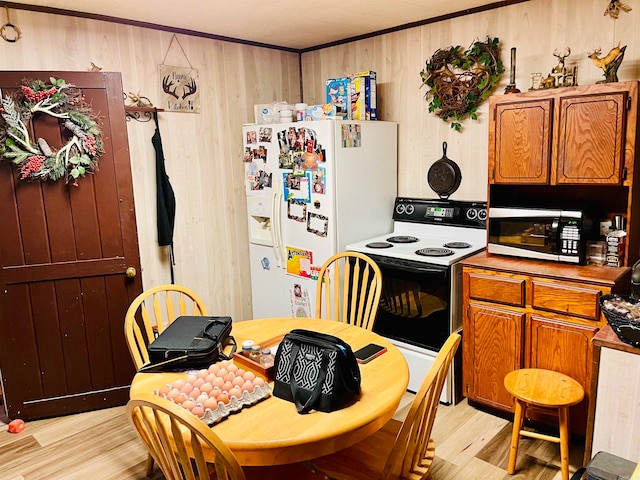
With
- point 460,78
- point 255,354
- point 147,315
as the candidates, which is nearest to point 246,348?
point 255,354

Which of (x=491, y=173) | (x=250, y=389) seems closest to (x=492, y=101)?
(x=491, y=173)

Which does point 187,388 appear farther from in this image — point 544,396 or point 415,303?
point 415,303

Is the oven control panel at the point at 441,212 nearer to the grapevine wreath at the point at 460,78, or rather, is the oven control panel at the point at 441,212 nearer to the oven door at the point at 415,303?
the grapevine wreath at the point at 460,78

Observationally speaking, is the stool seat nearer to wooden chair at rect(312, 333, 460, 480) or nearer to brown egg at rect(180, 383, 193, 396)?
wooden chair at rect(312, 333, 460, 480)

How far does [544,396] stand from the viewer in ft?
7.11

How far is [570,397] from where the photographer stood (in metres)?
2.16

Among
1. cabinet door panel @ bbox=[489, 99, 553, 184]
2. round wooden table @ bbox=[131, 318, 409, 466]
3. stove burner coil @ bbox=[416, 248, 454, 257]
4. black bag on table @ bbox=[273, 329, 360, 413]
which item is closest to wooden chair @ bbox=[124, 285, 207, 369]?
round wooden table @ bbox=[131, 318, 409, 466]

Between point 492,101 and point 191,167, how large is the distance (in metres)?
2.10

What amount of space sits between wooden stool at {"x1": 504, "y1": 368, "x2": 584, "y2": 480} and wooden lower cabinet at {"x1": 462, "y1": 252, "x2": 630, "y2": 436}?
0.12 meters

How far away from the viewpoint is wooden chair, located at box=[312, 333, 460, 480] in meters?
1.43

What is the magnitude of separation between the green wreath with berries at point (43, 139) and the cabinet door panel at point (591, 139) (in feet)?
8.20

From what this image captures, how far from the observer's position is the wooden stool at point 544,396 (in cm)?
214

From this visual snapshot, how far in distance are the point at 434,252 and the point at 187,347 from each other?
1.63 meters

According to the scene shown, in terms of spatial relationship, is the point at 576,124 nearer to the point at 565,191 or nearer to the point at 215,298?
the point at 565,191
